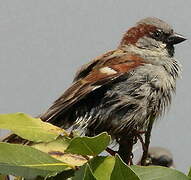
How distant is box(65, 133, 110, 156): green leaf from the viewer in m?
1.65

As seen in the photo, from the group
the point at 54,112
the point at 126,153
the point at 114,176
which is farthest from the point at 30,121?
the point at 54,112

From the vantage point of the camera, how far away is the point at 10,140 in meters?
2.81

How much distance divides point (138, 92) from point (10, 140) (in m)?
1.48

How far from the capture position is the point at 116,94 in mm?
4121

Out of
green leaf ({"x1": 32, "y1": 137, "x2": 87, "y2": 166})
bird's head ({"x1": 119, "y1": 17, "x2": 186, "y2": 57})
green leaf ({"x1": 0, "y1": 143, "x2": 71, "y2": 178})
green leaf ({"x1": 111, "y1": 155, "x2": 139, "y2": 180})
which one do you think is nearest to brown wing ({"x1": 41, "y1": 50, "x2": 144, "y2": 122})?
bird's head ({"x1": 119, "y1": 17, "x2": 186, "y2": 57})

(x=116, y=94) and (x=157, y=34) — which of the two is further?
(x=157, y=34)

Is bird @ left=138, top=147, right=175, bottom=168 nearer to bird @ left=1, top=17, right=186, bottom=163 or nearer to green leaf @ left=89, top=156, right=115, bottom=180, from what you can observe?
bird @ left=1, top=17, right=186, bottom=163

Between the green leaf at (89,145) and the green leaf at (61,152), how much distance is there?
120 mm

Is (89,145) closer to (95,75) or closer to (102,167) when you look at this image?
(102,167)

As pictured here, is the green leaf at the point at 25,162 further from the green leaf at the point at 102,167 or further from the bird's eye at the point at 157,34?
the bird's eye at the point at 157,34

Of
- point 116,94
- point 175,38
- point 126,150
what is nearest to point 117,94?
point 116,94

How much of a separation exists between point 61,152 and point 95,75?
2.26 metres

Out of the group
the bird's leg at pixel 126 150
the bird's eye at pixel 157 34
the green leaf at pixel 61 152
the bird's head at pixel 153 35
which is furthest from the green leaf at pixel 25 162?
the bird's eye at pixel 157 34

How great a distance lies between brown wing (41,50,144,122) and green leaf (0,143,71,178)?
197 cm
